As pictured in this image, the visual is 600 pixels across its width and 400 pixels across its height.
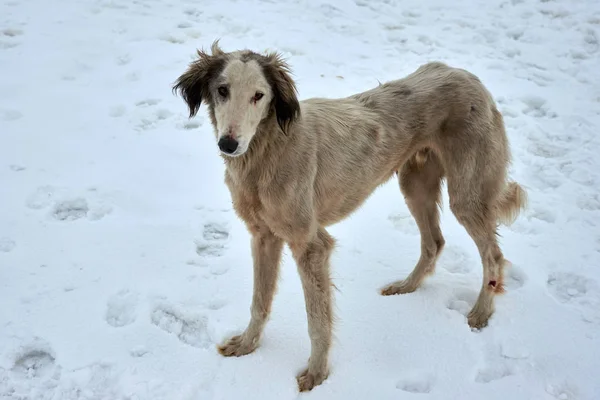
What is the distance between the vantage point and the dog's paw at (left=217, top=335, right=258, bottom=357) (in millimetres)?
3248

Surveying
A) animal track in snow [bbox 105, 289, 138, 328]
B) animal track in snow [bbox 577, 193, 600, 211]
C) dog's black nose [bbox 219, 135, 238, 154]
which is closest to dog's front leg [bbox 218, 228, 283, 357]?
animal track in snow [bbox 105, 289, 138, 328]

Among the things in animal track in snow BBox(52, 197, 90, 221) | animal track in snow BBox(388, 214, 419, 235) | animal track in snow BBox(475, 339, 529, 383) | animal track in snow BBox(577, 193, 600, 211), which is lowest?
animal track in snow BBox(52, 197, 90, 221)

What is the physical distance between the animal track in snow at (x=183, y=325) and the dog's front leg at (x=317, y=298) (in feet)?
2.24

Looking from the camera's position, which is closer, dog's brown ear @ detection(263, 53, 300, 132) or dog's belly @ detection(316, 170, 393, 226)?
dog's brown ear @ detection(263, 53, 300, 132)

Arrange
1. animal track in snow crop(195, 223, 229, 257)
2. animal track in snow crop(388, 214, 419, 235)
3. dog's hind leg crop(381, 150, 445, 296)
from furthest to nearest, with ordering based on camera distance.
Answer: animal track in snow crop(388, 214, 419, 235)
animal track in snow crop(195, 223, 229, 257)
dog's hind leg crop(381, 150, 445, 296)

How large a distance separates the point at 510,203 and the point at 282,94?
1873 mm

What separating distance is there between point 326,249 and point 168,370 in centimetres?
118

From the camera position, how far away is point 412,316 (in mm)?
3564

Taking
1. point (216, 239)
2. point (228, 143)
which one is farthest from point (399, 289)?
point (228, 143)

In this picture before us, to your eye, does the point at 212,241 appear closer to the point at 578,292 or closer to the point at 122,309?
the point at 122,309

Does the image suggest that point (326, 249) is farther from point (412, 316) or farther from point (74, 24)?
point (74, 24)

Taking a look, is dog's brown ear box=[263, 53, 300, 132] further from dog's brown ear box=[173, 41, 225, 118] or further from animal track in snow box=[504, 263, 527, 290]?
animal track in snow box=[504, 263, 527, 290]

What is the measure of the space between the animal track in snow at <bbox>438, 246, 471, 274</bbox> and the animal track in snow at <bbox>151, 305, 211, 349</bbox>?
191 centimetres

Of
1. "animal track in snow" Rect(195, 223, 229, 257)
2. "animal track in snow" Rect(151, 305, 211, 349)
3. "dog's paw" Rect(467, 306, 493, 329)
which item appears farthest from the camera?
"animal track in snow" Rect(195, 223, 229, 257)
